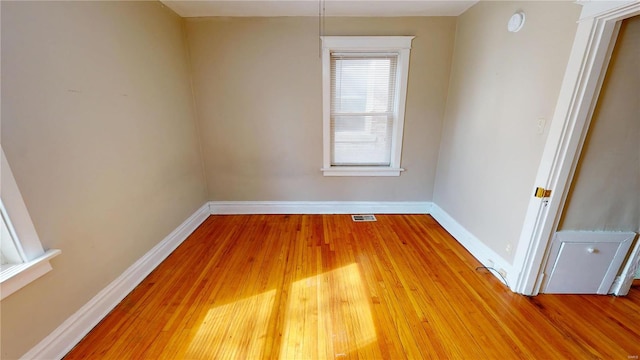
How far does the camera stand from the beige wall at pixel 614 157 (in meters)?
1.37

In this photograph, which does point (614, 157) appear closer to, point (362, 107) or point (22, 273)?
point (362, 107)

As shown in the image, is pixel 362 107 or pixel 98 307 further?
pixel 362 107

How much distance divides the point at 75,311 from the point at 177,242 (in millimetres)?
1047

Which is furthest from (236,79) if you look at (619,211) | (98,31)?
(619,211)

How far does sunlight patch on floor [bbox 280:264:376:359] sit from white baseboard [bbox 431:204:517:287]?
3.92 ft

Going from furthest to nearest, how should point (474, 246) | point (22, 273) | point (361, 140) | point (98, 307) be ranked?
point (361, 140), point (474, 246), point (98, 307), point (22, 273)

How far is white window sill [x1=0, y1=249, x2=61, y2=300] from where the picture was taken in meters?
1.10

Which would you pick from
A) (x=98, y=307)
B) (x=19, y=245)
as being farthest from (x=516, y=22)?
(x=98, y=307)

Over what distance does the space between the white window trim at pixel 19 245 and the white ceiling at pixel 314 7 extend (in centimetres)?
207

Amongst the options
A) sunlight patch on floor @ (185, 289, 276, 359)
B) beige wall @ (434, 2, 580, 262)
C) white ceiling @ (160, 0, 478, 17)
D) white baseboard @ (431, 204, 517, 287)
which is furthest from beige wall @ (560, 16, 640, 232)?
sunlight patch on floor @ (185, 289, 276, 359)

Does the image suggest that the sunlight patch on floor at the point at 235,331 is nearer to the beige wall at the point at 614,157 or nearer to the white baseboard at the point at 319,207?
the white baseboard at the point at 319,207

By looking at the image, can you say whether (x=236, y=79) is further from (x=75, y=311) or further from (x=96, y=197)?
(x=75, y=311)

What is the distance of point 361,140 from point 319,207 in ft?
3.52

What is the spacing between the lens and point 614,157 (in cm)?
152
